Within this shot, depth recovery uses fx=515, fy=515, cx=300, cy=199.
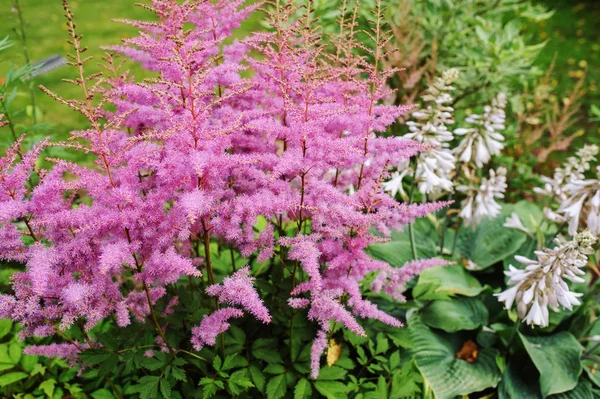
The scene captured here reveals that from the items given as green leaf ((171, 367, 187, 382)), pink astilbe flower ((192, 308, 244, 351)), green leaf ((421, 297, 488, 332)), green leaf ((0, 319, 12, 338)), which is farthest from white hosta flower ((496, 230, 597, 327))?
green leaf ((0, 319, 12, 338))

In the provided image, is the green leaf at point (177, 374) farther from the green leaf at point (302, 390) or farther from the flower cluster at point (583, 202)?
the flower cluster at point (583, 202)

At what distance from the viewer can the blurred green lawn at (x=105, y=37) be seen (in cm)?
656

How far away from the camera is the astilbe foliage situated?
1743mm

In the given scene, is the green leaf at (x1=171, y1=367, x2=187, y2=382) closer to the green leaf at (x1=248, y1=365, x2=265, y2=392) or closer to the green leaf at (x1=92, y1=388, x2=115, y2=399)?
the green leaf at (x1=248, y1=365, x2=265, y2=392)

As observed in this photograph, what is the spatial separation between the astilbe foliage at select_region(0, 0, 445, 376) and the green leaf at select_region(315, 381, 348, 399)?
23cm

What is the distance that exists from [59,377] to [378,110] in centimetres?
221

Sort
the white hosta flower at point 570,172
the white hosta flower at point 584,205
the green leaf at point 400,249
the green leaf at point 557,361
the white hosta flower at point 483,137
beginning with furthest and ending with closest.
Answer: the green leaf at point 400,249
the white hosta flower at point 483,137
the white hosta flower at point 570,172
the green leaf at point 557,361
the white hosta flower at point 584,205

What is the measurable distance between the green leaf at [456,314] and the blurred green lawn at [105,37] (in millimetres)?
4002

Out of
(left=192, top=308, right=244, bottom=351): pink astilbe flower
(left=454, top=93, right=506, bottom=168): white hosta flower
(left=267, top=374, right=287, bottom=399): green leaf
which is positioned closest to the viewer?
(left=192, top=308, right=244, bottom=351): pink astilbe flower

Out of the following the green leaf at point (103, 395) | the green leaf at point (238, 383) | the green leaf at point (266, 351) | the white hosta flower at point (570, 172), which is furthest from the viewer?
the white hosta flower at point (570, 172)

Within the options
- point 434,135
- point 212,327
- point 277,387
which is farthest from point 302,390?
point 434,135

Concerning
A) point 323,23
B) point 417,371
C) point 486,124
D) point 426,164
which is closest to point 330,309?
point 417,371

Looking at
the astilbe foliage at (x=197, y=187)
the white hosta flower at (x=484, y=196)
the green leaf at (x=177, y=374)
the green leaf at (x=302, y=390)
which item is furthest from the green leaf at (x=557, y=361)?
the green leaf at (x=177, y=374)

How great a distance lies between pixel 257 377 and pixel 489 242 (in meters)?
2.04
